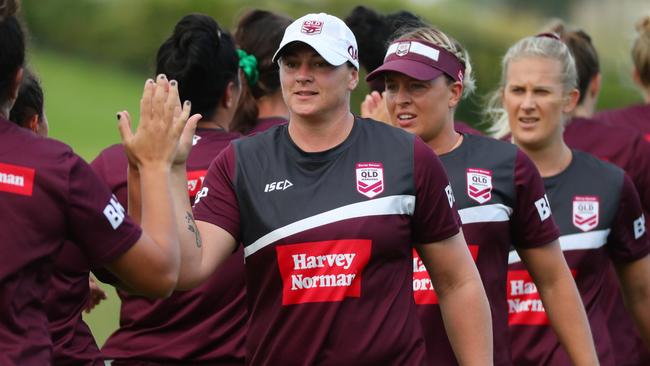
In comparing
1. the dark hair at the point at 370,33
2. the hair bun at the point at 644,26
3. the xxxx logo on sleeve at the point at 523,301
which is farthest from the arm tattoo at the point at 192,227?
the hair bun at the point at 644,26

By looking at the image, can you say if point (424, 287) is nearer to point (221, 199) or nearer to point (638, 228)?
point (221, 199)

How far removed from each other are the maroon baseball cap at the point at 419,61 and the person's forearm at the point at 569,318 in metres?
0.95

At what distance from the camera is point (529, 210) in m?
5.54

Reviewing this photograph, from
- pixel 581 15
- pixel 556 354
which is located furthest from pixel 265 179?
pixel 581 15

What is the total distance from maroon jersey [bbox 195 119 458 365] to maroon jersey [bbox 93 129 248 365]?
0.91 meters

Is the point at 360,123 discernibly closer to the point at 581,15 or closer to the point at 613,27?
the point at 613,27

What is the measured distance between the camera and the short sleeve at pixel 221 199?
4742 millimetres

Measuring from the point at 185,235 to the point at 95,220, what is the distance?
0.60m

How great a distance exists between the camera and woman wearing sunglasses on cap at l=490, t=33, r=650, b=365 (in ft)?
20.2

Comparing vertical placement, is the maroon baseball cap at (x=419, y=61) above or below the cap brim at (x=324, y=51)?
below

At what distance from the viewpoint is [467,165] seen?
5559mm

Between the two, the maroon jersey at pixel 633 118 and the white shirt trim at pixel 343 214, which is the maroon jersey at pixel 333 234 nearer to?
the white shirt trim at pixel 343 214

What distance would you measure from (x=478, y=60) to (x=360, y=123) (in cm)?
1806

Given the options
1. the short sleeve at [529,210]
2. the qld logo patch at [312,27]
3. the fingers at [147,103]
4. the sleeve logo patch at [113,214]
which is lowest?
the short sleeve at [529,210]
